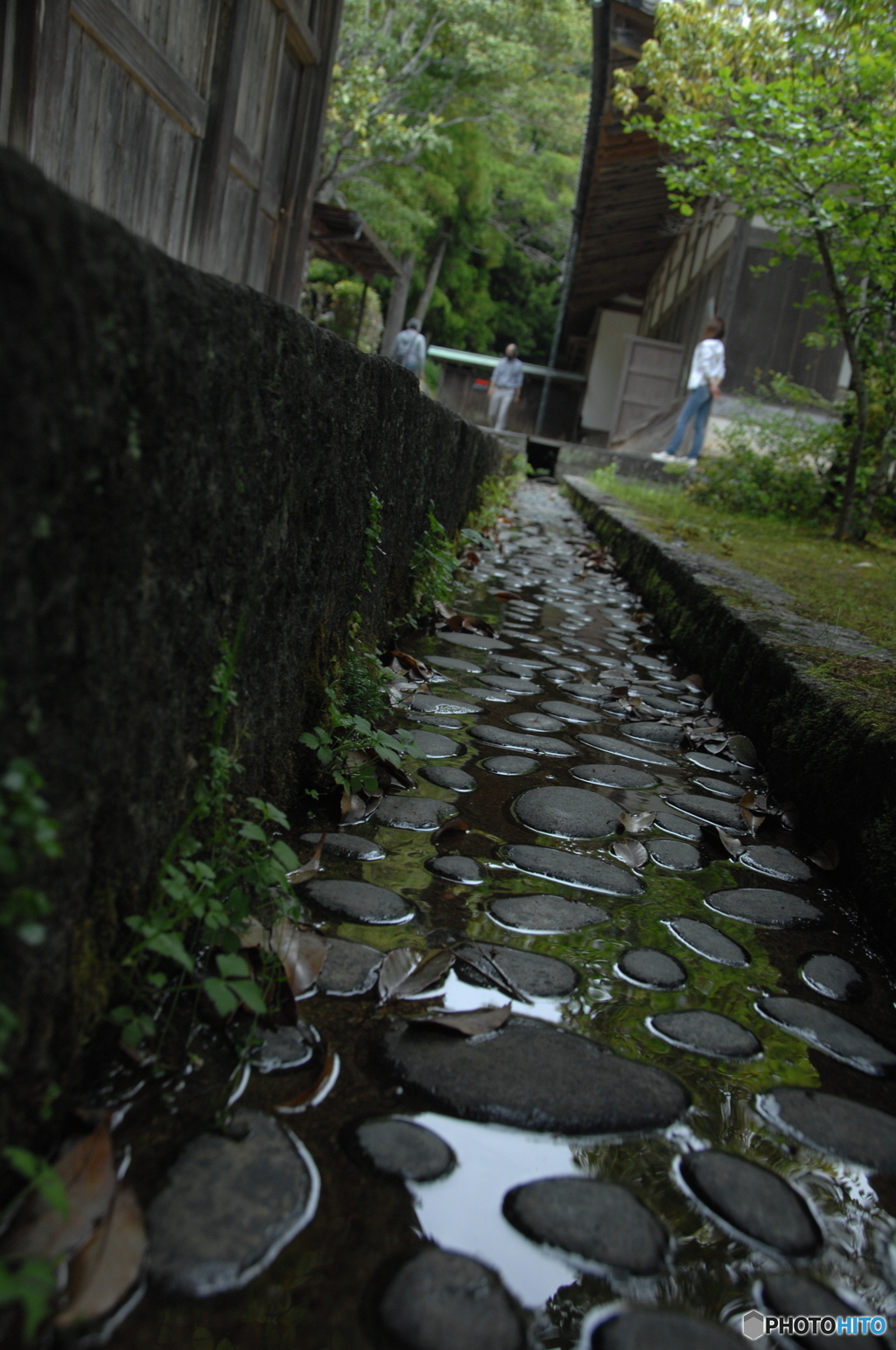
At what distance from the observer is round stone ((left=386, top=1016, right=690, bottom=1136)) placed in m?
1.14

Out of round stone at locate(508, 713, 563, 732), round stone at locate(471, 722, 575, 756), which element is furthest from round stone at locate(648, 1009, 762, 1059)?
round stone at locate(508, 713, 563, 732)

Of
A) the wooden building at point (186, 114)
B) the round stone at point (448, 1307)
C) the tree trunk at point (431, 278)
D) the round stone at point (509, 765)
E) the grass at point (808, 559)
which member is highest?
the tree trunk at point (431, 278)

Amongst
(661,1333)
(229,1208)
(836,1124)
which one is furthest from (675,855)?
(229,1208)

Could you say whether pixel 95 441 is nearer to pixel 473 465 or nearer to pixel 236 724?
pixel 236 724

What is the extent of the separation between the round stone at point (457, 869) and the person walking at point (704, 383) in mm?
10251

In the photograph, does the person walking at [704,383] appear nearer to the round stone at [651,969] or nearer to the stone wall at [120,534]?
the round stone at [651,969]

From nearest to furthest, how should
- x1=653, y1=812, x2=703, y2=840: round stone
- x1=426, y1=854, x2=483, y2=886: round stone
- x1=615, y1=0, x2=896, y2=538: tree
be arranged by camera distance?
1. x1=426, y1=854, x2=483, y2=886: round stone
2. x1=653, y1=812, x2=703, y2=840: round stone
3. x1=615, y1=0, x2=896, y2=538: tree

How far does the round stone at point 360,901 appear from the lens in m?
1.53

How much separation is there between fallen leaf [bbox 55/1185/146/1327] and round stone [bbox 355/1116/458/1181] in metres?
0.26

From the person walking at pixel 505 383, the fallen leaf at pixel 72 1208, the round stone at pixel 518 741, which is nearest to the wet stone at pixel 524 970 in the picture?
the fallen leaf at pixel 72 1208

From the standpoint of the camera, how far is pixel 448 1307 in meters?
0.86

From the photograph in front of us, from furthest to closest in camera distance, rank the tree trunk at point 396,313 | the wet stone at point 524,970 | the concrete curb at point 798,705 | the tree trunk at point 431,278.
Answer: the tree trunk at point 431,278, the tree trunk at point 396,313, the concrete curb at point 798,705, the wet stone at point 524,970

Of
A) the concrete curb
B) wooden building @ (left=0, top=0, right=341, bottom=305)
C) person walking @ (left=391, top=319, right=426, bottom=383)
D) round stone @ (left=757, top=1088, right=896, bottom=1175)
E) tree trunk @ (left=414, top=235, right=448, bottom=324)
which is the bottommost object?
round stone @ (left=757, top=1088, right=896, bottom=1175)

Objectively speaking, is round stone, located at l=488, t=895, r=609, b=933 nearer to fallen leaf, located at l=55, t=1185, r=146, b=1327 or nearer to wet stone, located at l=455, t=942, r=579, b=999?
wet stone, located at l=455, t=942, r=579, b=999
